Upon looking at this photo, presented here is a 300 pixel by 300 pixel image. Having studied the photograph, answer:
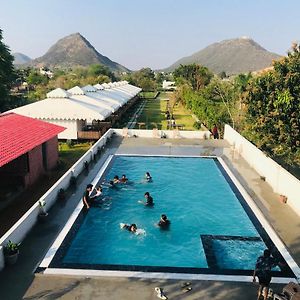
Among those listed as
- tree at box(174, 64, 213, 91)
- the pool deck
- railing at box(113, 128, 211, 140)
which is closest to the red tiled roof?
the pool deck

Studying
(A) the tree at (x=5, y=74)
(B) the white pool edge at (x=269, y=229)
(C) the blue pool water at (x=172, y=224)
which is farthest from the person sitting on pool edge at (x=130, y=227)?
(A) the tree at (x=5, y=74)

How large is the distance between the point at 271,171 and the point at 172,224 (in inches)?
224

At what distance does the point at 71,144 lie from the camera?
2428 cm

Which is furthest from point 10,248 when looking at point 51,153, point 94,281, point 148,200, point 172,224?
point 51,153

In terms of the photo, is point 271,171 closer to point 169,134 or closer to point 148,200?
point 148,200

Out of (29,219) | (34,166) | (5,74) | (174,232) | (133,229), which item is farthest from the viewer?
(5,74)

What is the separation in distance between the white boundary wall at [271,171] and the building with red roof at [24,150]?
402 inches

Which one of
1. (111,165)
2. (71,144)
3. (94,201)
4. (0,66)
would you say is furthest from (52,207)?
(0,66)

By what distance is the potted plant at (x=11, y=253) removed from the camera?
8.62 metres

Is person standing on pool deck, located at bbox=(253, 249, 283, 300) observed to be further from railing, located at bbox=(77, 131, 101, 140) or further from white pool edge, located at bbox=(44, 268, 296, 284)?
railing, located at bbox=(77, 131, 101, 140)

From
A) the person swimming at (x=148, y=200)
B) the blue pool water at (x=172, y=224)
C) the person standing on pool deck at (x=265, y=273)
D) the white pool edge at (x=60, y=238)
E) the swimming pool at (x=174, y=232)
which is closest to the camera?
the person standing on pool deck at (x=265, y=273)

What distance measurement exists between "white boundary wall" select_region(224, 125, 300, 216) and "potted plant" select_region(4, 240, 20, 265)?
Result: 923cm

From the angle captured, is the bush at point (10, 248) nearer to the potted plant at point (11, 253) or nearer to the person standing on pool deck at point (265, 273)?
the potted plant at point (11, 253)

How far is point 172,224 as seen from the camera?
1275cm
